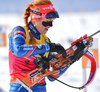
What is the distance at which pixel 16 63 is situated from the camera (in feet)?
6.04

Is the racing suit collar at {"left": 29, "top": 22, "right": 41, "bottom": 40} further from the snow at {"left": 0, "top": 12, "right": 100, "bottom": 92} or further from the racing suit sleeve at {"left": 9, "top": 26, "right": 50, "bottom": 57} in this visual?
the snow at {"left": 0, "top": 12, "right": 100, "bottom": 92}

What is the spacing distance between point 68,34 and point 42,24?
6.21 meters

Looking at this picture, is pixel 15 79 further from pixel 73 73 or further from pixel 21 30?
pixel 73 73

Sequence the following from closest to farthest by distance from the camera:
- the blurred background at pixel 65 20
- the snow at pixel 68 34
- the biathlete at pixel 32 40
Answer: the biathlete at pixel 32 40 → the snow at pixel 68 34 → the blurred background at pixel 65 20

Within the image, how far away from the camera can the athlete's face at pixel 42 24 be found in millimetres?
1858

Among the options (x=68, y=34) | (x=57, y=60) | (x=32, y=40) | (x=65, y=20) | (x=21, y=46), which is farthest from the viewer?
(x=65, y=20)

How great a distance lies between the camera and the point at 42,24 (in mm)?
1865

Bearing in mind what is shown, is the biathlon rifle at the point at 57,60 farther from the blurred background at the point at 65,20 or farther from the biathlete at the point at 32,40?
the blurred background at the point at 65,20

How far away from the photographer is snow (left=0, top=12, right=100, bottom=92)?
3.98 meters

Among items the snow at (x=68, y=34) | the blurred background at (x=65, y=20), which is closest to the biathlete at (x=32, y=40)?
the snow at (x=68, y=34)

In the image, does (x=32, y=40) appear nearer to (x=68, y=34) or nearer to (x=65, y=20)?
(x=68, y=34)

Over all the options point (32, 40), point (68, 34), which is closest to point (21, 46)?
point (32, 40)

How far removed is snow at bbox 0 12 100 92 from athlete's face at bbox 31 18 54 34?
5.92ft

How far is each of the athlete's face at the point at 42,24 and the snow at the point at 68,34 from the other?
1.80 meters
